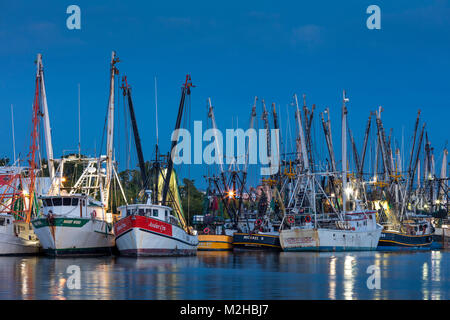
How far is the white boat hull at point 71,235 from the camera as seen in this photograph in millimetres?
52969

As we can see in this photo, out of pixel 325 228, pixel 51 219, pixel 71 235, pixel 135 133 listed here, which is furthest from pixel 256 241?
pixel 51 219

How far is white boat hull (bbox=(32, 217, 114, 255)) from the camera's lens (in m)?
53.0

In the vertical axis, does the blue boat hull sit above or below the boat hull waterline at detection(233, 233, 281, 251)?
below

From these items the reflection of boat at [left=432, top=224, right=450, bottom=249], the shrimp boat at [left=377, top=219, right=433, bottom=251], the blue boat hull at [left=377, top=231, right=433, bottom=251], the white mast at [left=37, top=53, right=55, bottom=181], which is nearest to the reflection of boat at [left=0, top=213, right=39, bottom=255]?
the white mast at [left=37, top=53, right=55, bottom=181]

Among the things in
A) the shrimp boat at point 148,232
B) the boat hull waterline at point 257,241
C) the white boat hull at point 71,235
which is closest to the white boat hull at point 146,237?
the shrimp boat at point 148,232

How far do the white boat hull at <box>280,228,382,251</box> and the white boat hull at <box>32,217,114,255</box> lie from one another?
70.8 feet

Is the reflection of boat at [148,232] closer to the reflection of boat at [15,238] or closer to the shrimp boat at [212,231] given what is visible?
the reflection of boat at [15,238]

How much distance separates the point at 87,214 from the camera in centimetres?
5716

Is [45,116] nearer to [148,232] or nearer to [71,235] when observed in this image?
[71,235]

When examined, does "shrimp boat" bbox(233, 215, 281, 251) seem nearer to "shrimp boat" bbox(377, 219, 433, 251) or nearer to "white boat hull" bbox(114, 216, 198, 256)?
"shrimp boat" bbox(377, 219, 433, 251)

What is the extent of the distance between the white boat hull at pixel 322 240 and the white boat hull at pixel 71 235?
21.6 meters

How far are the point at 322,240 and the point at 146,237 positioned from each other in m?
23.8

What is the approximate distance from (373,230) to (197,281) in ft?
151

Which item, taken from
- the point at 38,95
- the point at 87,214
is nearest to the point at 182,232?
the point at 87,214
